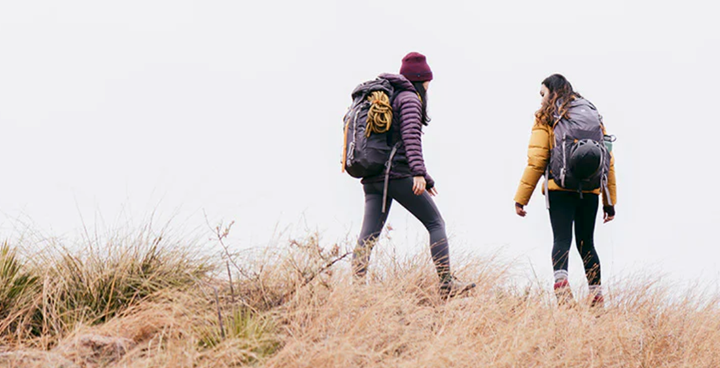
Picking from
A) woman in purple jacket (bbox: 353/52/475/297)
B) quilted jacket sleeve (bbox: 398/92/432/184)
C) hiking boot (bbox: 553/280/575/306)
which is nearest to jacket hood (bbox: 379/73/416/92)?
woman in purple jacket (bbox: 353/52/475/297)

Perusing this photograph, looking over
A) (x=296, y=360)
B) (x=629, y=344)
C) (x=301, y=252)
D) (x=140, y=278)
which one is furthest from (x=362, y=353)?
(x=629, y=344)

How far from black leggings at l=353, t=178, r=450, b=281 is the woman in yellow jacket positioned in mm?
873

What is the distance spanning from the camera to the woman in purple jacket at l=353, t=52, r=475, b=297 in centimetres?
664

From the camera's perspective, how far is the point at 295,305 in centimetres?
582

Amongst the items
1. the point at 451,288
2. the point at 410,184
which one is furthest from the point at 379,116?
the point at 451,288

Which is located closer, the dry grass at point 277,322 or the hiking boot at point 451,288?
the dry grass at point 277,322

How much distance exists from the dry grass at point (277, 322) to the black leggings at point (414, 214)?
0.29 m

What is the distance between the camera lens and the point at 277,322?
549cm

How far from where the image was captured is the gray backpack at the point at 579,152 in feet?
22.7

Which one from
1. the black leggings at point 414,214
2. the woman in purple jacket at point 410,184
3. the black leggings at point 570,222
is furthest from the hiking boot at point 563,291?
the black leggings at point 414,214

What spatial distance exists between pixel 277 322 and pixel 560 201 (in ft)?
9.77

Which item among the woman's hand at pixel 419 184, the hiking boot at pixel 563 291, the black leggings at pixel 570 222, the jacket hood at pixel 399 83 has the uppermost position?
the jacket hood at pixel 399 83

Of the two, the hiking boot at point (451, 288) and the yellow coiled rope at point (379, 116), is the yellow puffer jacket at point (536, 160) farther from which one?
the yellow coiled rope at point (379, 116)

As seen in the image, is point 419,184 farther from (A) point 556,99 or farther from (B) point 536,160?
(A) point 556,99
